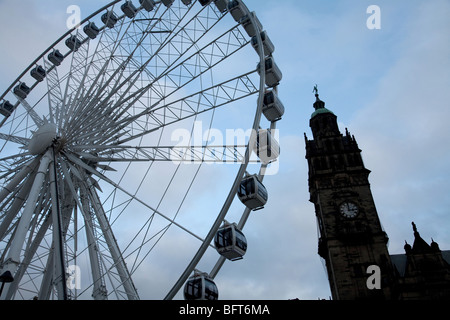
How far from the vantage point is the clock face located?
54031mm

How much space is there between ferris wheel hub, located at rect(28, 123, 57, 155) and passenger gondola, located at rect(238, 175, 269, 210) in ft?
32.3

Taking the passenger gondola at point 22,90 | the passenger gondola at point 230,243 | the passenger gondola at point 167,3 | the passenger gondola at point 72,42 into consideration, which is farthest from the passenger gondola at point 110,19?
the passenger gondola at point 230,243

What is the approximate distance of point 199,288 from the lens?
15.8 meters

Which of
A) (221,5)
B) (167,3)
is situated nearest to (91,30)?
(167,3)

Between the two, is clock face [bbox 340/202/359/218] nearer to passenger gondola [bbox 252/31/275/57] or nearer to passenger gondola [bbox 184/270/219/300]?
passenger gondola [bbox 252/31/275/57]

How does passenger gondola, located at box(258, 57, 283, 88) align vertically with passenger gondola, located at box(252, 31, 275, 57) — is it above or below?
below

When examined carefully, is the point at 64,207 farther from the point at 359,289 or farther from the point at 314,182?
the point at 314,182

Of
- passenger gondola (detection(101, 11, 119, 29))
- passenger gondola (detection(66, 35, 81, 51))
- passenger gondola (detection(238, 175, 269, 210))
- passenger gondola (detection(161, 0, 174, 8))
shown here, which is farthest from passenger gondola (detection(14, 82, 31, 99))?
passenger gondola (detection(238, 175, 269, 210))

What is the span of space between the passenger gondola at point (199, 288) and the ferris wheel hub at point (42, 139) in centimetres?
1025

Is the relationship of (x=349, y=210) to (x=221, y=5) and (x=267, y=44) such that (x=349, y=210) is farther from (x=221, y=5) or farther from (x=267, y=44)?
(x=221, y=5)

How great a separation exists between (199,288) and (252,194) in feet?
17.0
